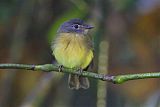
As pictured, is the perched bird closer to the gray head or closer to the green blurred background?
the gray head

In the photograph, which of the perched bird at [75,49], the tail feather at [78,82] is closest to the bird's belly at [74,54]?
the perched bird at [75,49]

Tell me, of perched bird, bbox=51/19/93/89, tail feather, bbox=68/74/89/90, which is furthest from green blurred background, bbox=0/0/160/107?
tail feather, bbox=68/74/89/90

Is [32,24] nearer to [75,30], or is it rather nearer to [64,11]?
[64,11]

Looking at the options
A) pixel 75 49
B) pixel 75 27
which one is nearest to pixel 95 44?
pixel 75 27

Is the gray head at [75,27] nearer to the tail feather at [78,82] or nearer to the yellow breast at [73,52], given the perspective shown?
the yellow breast at [73,52]

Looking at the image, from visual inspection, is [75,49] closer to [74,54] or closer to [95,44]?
[74,54]

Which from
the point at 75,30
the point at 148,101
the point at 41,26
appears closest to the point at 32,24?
the point at 41,26

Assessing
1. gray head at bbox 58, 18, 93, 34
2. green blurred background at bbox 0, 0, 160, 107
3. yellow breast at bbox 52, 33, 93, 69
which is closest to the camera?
yellow breast at bbox 52, 33, 93, 69
